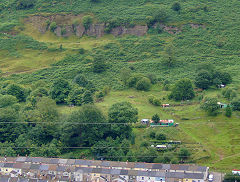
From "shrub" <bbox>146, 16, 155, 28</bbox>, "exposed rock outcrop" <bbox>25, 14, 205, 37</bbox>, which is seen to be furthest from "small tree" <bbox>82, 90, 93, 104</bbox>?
"shrub" <bbox>146, 16, 155, 28</bbox>

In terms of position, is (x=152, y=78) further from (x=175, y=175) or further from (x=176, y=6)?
(x=175, y=175)

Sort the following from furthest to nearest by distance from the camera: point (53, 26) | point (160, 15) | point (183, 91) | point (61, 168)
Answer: point (53, 26) < point (160, 15) < point (183, 91) < point (61, 168)

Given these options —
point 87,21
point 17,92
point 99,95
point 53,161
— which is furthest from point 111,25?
point 53,161

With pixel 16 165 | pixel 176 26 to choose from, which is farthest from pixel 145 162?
pixel 176 26

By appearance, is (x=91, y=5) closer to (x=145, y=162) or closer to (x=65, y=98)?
(x=65, y=98)

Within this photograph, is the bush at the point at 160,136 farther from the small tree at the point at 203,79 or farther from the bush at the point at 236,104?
the small tree at the point at 203,79

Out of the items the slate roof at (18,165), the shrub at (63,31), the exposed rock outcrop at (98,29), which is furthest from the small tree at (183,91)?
the shrub at (63,31)
